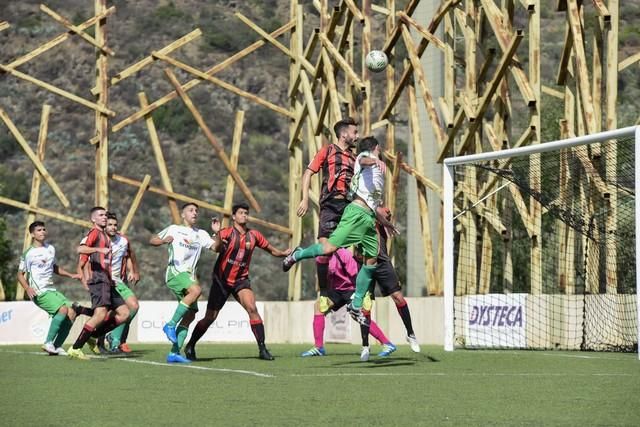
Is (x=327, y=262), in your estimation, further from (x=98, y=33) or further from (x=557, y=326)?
(x=98, y=33)

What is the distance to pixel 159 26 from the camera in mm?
69812

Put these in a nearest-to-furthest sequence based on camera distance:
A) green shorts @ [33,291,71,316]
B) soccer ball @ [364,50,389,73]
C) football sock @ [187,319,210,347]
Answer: football sock @ [187,319,210,347] → green shorts @ [33,291,71,316] → soccer ball @ [364,50,389,73]

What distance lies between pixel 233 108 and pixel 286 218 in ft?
29.0

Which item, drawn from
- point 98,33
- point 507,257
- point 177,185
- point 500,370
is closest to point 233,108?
point 177,185

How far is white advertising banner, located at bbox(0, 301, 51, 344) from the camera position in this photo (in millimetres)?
26047

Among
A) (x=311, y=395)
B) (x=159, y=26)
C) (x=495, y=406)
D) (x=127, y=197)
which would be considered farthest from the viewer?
(x=159, y=26)

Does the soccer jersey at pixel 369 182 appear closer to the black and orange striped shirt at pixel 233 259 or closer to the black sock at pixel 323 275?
the black sock at pixel 323 275

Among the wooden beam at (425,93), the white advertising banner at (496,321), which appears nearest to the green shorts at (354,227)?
the white advertising banner at (496,321)

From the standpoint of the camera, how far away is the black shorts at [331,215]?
1470 cm

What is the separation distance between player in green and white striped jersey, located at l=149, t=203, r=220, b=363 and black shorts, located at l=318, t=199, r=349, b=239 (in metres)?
1.17

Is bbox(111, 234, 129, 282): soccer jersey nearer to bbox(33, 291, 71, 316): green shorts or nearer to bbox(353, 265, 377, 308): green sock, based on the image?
bbox(33, 291, 71, 316): green shorts

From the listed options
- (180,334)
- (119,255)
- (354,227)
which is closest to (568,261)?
(119,255)

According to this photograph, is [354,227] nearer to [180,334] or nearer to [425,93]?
[180,334]

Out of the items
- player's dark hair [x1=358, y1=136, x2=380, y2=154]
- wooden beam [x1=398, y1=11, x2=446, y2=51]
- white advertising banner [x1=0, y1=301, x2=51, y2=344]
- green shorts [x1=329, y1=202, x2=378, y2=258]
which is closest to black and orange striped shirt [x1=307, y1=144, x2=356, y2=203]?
player's dark hair [x1=358, y1=136, x2=380, y2=154]
